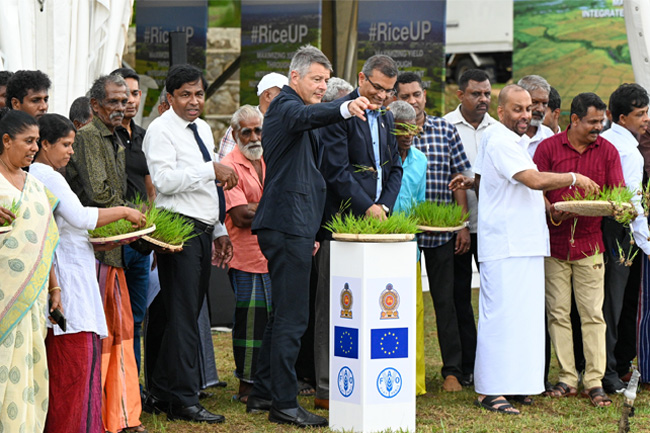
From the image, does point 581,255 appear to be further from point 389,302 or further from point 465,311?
point 389,302

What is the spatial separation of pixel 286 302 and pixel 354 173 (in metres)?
1.05

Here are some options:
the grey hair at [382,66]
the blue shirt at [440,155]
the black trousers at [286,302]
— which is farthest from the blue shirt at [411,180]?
the black trousers at [286,302]

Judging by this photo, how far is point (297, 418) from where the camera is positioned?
5770 millimetres

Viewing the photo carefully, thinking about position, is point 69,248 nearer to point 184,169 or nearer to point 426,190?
point 184,169

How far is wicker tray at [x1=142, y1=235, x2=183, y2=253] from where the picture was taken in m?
5.35

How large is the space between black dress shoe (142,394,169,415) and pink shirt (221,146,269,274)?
3.44ft

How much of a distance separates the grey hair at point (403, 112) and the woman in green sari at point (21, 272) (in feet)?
8.59

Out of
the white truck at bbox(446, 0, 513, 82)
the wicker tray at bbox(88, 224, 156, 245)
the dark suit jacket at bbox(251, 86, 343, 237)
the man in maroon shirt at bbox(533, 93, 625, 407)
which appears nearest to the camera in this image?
the wicker tray at bbox(88, 224, 156, 245)

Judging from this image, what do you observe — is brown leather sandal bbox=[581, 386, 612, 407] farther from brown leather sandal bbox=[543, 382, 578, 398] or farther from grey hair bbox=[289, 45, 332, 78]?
grey hair bbox=[289, 45, 332, 78]

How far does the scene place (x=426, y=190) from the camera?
23.2ft

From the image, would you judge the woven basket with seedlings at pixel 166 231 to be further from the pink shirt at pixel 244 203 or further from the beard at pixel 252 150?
the beard at pixel 252 150

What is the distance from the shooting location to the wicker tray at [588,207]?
20.0 feet

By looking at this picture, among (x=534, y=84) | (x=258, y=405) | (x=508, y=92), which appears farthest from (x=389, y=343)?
(x=534, y=84)

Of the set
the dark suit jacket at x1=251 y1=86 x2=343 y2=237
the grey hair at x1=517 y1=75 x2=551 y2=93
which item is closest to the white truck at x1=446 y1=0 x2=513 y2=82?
the grey hair at x1=517 y1=75 x2=551 y2=93
